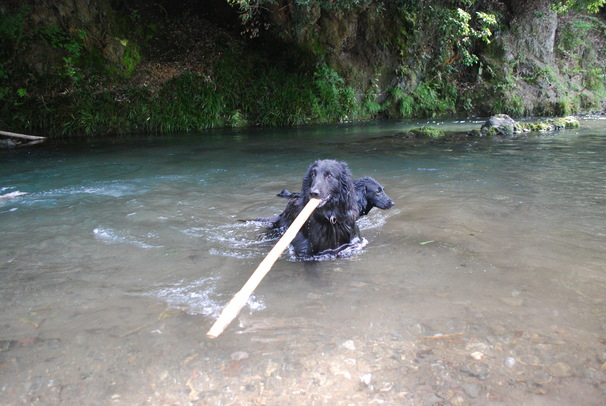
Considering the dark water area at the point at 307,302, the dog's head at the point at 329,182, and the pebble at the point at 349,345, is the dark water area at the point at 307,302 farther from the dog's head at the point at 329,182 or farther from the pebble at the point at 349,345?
the dog's head at the point at 329,182

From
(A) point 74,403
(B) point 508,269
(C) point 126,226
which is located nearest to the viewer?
(A) point 74,403

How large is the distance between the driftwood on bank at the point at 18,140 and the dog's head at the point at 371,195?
1199cm

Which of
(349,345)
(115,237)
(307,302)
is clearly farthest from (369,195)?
(115,237)

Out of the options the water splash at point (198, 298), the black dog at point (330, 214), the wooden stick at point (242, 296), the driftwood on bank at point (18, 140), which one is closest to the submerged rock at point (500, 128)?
the black dog at point (330, 214)

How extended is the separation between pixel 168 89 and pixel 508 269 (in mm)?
16378

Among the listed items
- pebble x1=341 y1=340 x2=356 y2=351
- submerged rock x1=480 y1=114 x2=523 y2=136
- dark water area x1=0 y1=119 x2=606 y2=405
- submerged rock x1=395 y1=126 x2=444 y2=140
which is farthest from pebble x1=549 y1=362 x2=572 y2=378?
submerged rock x1=480 y1=114 x2=523 y2=136

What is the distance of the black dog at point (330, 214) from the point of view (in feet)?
12.9

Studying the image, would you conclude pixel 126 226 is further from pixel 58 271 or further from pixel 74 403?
pixel 74 403

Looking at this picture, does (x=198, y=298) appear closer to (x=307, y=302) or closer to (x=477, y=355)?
(x=307, y=302)

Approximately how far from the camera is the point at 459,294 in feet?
10.7

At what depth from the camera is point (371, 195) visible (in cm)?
480

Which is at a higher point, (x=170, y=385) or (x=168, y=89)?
(x=168, y=89)

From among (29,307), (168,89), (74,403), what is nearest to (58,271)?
(29,307)

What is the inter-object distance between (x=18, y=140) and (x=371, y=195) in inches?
521
